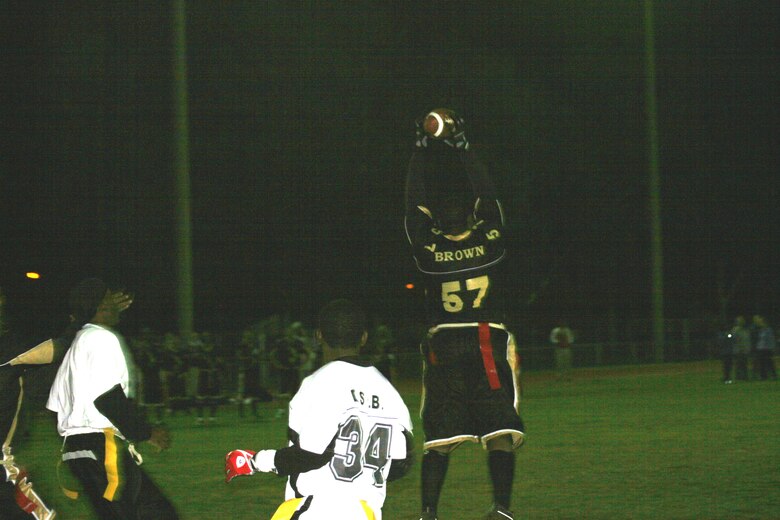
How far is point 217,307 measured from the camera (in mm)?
47094

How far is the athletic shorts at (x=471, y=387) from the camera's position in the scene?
704 cm

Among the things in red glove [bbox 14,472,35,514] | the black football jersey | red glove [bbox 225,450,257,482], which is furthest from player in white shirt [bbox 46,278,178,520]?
the black football jersey

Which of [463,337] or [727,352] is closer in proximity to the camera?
[463,337]

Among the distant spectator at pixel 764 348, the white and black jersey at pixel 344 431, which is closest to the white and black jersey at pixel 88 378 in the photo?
the white and black jersey at pixel 344 431

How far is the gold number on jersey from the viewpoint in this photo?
7.07m

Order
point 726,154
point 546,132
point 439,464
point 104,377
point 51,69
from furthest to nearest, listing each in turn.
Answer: point 726,154 → point 546,132 → point 51,69 → point 439,464 → point 104,377

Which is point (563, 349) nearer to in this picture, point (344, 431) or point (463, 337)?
point (463, 337)

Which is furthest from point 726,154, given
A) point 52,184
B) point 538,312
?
point 52,184

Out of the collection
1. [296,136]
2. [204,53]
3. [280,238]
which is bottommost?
[280,238]

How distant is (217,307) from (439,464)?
4065cm

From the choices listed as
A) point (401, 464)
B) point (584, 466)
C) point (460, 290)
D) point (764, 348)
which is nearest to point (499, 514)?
point (460, 290)

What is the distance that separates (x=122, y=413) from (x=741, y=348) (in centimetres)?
2585

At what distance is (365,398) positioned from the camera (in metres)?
4.84

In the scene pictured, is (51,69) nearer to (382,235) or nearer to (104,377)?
(382,235)
